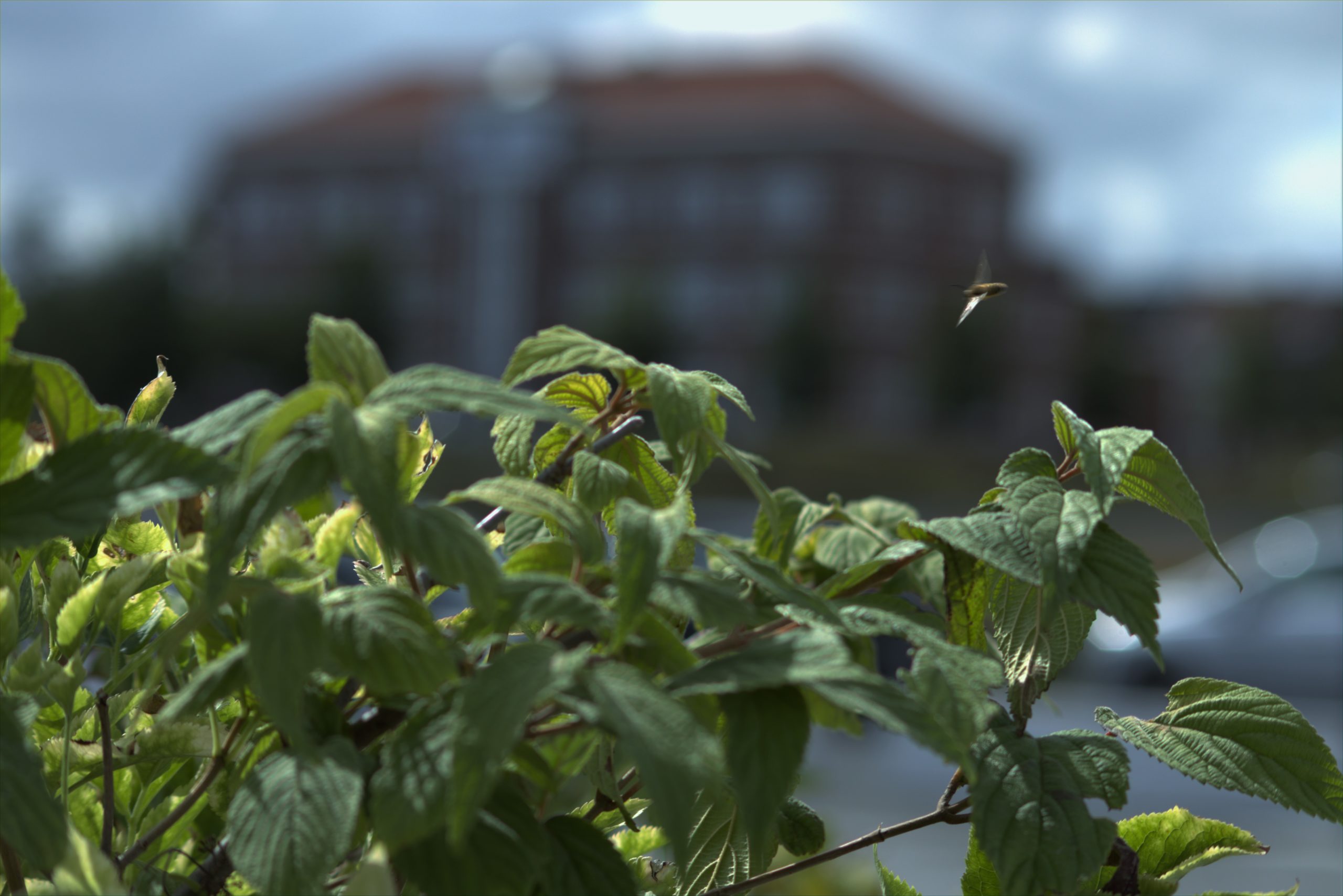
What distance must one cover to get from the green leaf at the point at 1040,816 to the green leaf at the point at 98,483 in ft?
1.08

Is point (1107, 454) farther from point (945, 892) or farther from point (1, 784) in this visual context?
point (945, 892)

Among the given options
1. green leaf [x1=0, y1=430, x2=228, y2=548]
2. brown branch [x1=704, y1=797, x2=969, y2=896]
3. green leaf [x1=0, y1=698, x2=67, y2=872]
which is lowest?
brown branch [x1=704, y1=797, x2=969, y2=896]

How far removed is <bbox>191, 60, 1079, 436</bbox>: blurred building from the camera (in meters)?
32.9

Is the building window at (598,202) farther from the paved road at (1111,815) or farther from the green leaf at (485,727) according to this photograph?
the green leaf at (485,727)

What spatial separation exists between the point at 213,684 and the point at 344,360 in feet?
0.43

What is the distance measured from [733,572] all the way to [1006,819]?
6.8 inches

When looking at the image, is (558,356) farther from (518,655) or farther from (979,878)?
(979,878)

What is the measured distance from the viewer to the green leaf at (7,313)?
0.46 meters

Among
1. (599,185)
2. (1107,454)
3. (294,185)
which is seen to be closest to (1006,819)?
(1107,454)

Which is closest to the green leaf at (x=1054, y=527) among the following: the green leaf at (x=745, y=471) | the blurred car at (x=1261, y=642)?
the green leaf at (x=745, y=471)

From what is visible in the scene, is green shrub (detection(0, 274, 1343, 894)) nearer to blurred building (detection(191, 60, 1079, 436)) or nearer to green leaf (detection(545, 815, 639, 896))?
green leaf (detection(545, 815, 639, 896))

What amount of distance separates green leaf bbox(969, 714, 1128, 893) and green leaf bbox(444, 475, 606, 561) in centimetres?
18

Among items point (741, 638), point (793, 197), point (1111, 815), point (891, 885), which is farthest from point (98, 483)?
point (793, 197)

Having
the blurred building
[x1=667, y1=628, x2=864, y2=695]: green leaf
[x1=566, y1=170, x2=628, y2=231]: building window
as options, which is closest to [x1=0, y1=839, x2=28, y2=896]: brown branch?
[x1=667, y1=628, x2=864, y2=695]: green leaf
